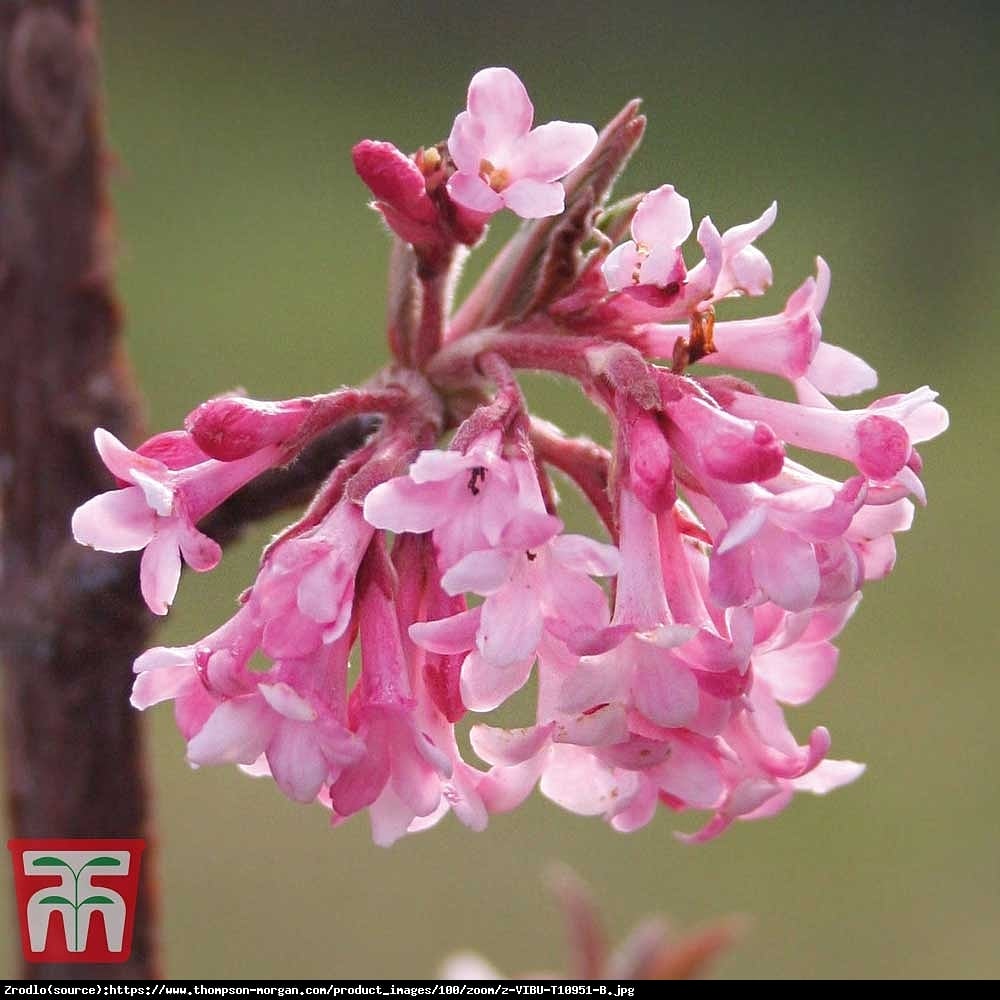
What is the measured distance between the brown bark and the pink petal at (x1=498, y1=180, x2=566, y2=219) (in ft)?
1.21

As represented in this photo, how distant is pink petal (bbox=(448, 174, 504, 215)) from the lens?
1.85 feet

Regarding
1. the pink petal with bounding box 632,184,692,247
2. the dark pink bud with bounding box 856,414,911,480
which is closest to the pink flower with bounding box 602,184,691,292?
the pink petal with bounding box 632,184,692,247

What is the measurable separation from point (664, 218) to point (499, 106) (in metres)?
0.08

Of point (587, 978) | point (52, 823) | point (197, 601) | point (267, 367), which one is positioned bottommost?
point (197, 601)

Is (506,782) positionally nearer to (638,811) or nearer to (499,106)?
(638,811)

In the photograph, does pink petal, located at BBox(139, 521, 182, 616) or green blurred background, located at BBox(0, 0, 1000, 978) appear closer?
pink petal, located at BBox(139, 521, 182, 616)

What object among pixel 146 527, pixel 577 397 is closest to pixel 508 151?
pixel 146 527

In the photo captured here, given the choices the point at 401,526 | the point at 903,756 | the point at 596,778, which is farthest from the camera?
the point at 903,756

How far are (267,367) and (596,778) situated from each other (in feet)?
11.1

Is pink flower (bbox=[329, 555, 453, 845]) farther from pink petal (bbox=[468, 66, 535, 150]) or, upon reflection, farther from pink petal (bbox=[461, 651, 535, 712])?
pink petal (bbox=[468, 66, 535, 150])

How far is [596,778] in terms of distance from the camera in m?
0.62

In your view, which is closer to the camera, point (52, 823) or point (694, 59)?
point (52, 823)

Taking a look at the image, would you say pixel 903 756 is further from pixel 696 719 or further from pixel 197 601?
pixel 696 719

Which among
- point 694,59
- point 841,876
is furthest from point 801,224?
point 841,876
